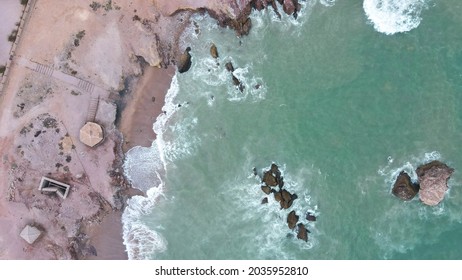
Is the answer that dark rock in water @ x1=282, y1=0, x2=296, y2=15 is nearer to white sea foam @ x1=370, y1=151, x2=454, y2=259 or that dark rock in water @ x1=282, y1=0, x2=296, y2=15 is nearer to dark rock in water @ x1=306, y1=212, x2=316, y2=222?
white sea foam @ x1=370, y1=151, x2=454, y2=259

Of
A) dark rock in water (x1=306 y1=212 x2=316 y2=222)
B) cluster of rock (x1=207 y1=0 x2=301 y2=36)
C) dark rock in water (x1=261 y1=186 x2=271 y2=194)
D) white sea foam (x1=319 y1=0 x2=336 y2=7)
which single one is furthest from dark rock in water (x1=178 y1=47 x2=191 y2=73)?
dark rock in water (x1=306 y1=212 x2=316 y2=222)

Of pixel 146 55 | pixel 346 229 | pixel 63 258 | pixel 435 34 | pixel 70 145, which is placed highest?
pixel 435 34

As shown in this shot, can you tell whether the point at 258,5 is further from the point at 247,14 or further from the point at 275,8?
the point at 275,8

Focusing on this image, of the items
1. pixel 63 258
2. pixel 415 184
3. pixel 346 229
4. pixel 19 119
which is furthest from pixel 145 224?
pixel 415 184

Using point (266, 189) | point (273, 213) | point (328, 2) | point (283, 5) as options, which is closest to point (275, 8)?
point (283, 5)

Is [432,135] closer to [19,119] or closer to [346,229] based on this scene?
[346,229]

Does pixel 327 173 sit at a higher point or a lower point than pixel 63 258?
higher

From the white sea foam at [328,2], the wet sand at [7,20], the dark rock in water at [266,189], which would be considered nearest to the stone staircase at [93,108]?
the wet sand at [7,20]
